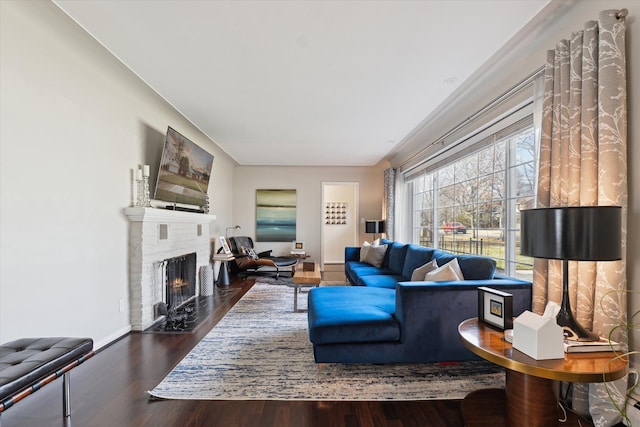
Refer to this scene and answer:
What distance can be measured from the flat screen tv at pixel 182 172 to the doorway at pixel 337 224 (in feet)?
12.9

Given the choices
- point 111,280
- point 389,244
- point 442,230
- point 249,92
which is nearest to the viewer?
point 111,280

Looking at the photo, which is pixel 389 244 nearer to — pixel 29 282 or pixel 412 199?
pixel 412 199

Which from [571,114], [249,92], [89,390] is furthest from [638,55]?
[89,390]

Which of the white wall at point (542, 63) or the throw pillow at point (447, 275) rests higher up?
the white wall at point (542, 63)

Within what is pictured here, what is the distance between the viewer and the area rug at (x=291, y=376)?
6.40 ft

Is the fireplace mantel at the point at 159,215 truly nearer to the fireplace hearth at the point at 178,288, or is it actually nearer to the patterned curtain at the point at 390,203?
the fireplace hearth at the point at 178,288

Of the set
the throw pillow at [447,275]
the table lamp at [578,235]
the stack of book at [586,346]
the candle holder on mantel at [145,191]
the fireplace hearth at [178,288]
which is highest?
the candle holder on mantel at [145,191]

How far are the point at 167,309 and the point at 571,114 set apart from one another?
400 centimetres

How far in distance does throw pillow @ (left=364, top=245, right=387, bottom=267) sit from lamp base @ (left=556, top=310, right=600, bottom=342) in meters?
3.37

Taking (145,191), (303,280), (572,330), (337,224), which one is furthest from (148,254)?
(337,224)

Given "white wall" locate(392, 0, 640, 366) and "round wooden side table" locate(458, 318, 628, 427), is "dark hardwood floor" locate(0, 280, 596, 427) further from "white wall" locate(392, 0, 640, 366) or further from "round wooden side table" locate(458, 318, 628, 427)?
"white wall" locate(392, 0, 640, 366)

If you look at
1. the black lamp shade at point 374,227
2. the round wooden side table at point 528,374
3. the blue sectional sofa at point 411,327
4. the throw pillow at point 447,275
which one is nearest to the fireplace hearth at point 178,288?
the blue sectional sofa at point 411,327

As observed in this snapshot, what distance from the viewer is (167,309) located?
3.35m

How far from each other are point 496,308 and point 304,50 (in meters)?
2.29
